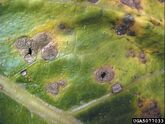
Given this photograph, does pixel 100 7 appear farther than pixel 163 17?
No

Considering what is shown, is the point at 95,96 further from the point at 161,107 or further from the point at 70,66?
the point at 161,107

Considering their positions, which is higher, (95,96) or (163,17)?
(163,17)

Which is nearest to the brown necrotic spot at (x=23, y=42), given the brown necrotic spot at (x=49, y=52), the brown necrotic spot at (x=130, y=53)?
the brown necrotic spot at (x=49, y=52)

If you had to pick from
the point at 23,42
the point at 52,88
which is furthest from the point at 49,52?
the point at 52,88

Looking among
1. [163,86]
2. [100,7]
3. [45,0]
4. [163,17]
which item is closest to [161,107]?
[163,86]

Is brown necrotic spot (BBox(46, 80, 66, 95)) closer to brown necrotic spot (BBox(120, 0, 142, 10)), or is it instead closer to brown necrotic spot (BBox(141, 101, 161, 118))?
brown necrotic spot (BBox(141, 101, 161, 118))

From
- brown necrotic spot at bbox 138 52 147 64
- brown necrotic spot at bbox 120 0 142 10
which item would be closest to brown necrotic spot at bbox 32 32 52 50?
brown necrotic spot at bbox 120 0 142 10
